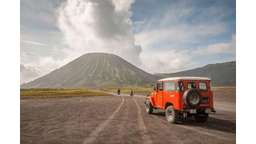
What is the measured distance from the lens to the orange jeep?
10.2 m

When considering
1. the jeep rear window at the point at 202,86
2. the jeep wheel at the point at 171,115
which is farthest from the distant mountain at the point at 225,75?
the jeep wheel at the point at 171,115

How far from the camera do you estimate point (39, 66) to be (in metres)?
10.4

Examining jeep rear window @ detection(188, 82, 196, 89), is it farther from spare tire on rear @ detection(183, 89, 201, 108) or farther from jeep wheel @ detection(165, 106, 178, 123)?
jeep wheel @ detection(165, 106, 178, 123)

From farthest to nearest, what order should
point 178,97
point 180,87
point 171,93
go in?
point 171,93, point 180,87, point 178,97

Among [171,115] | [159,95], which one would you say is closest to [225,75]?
[159,95]

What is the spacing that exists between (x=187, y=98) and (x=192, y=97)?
254 mm

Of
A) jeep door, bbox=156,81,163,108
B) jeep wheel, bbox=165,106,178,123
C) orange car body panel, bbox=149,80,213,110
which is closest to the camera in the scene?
orange car body panel, bbox=149,80,213,110

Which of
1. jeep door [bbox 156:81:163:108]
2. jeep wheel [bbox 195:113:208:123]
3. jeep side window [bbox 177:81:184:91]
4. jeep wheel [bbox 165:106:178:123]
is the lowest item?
jeep wheel [bbox 195:113:208:123]

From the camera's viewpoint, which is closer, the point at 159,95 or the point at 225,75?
the point at 159,95

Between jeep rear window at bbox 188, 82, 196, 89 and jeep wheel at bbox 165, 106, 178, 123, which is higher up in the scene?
jeep rear window at bbox 188, 82, 196, 89

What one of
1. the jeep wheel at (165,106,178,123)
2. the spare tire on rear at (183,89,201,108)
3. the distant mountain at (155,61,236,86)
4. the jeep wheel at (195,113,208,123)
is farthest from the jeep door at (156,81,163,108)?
the spare tire on rear at (183,89,201,108)

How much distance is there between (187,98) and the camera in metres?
10.1

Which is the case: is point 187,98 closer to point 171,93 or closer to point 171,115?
point 171,93
